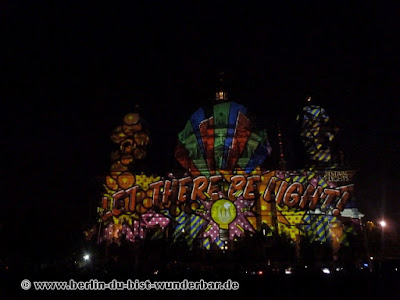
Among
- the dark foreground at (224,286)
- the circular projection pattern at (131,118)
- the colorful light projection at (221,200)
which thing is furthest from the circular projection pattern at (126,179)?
the dark foreground at (224,286)

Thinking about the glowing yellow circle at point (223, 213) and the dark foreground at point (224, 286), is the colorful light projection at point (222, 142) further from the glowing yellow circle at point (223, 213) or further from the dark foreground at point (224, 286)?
the dark foreground at point (224, 286)

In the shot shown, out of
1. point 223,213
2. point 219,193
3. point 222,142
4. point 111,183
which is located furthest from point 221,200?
point 222,142

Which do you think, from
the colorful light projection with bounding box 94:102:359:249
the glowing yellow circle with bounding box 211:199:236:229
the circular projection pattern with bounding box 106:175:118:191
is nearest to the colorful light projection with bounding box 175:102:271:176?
the colorful light projection with bounding box 94:102:359:249

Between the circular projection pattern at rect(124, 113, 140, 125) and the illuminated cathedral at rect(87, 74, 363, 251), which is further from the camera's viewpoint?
the circular projection pattern at rect(124, 113, 140, 125)

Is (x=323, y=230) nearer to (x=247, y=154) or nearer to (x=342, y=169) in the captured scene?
(x=342, y=169)

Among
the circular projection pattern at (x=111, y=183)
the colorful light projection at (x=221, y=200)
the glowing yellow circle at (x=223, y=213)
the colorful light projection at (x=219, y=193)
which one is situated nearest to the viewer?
the colorful light projection at (x=221, y=200)

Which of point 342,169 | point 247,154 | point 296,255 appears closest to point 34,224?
point 296,255

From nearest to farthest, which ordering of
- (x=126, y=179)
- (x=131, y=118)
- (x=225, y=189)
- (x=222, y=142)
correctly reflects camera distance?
(x=225, y=189), (x=126, y=179), (x=131, y=118), (x=222, y=142)

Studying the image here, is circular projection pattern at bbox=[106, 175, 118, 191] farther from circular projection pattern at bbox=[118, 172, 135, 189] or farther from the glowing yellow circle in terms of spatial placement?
the glowing yellow circle

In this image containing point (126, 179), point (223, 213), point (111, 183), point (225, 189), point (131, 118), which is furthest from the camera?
point (131, 118)

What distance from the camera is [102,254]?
2603cm

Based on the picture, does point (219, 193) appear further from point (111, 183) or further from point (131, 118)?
point (131, 118)

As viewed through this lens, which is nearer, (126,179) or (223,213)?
(223,213)

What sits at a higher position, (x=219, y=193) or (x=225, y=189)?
(x=225, y=189)
